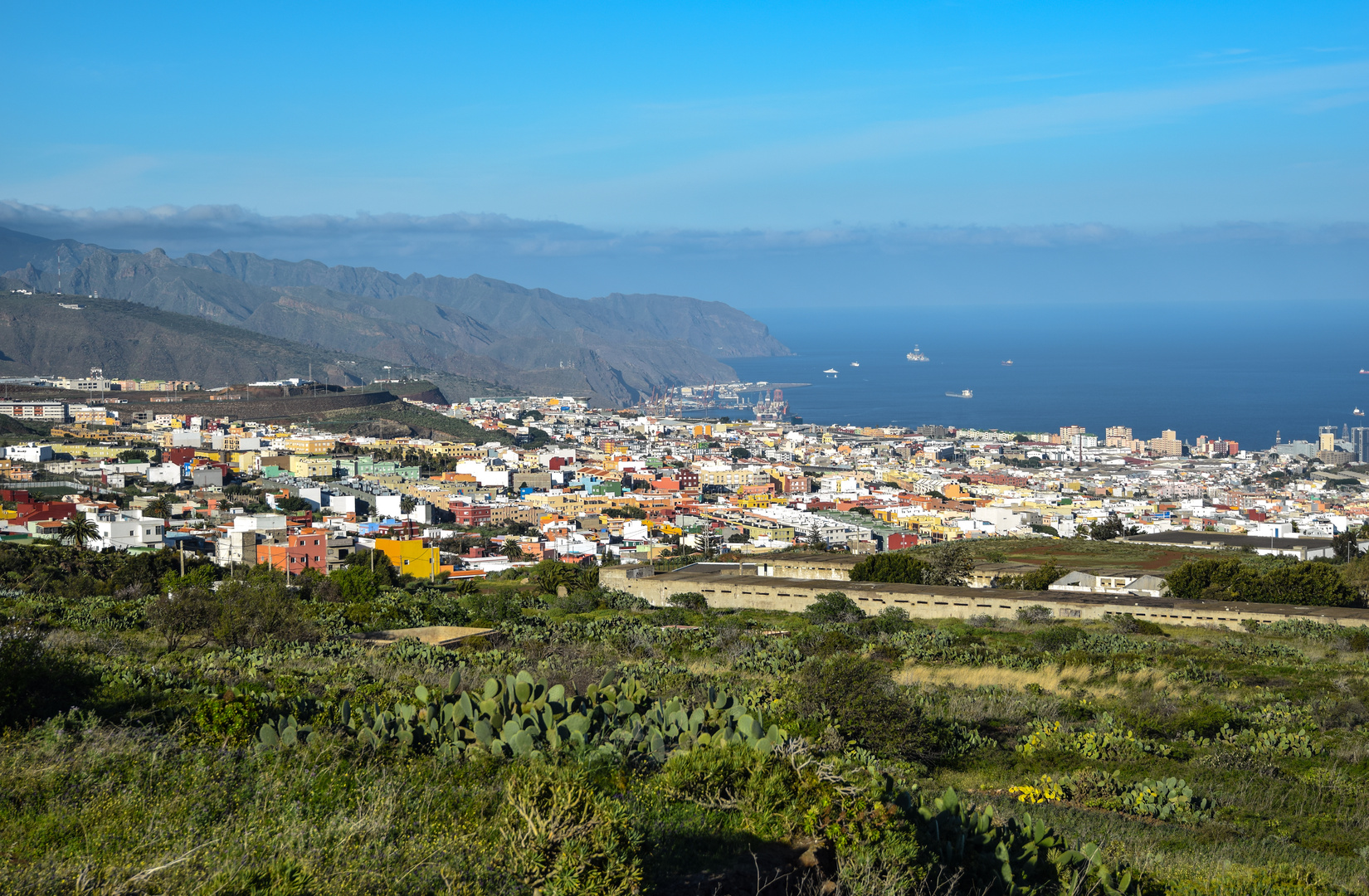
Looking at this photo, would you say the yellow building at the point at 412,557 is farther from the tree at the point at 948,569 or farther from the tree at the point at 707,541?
the tree at the point at 948,569

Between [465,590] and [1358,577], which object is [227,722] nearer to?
[465,590]

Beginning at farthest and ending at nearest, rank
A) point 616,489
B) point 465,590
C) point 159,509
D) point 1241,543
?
1. point 616,489
2. point 159,509
3. point 1241,543
4. point 465,590

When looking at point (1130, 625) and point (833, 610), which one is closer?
point (1130, 625)

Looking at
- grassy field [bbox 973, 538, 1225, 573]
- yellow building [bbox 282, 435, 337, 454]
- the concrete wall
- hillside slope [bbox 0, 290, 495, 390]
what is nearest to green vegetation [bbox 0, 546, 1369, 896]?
the concrete wall

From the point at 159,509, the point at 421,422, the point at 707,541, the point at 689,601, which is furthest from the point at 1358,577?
the point at 421,422

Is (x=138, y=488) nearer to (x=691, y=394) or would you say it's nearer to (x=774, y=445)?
(x=774, y=445)

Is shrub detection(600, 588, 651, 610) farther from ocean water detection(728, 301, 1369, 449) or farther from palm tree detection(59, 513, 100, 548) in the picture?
ocean water detection(728, 301, 1369, 449)
